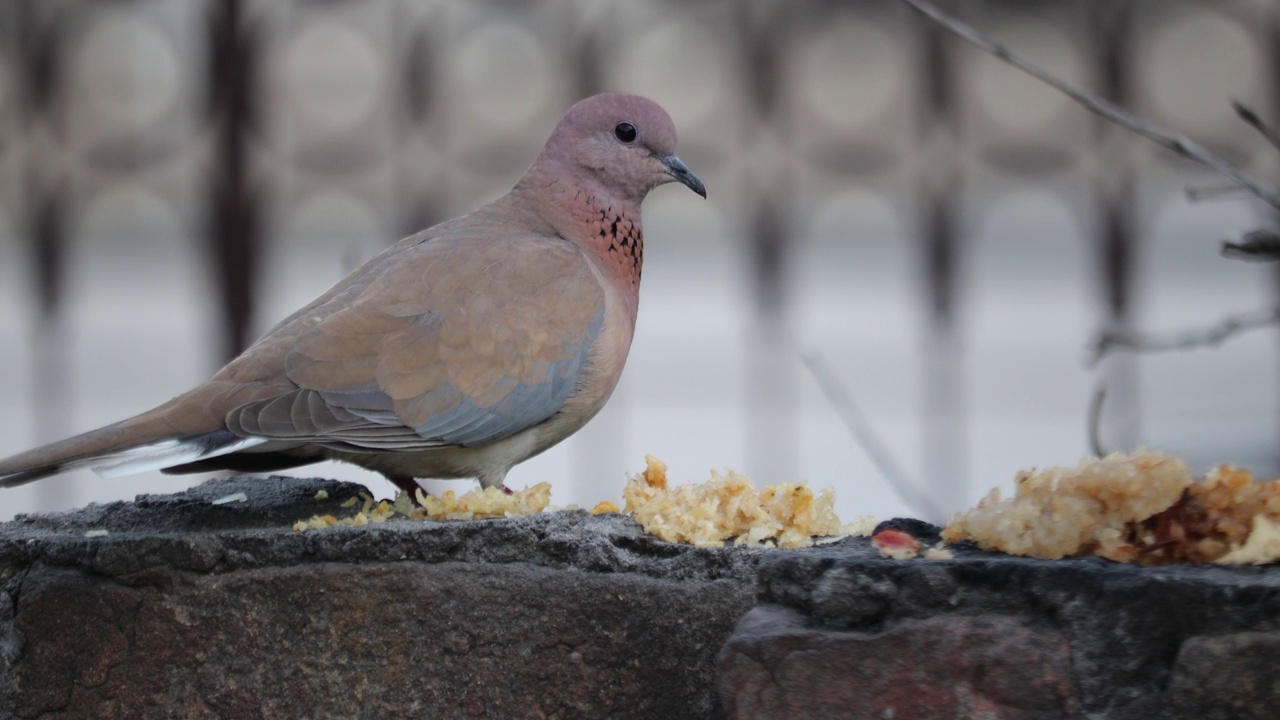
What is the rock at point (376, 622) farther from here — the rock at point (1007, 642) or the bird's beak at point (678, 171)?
the bird's beak at point (678, 171)

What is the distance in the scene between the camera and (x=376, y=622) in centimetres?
213

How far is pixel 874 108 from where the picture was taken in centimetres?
611

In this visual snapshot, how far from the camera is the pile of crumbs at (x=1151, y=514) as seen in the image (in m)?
1.77

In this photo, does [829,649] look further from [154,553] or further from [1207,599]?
[154,553]

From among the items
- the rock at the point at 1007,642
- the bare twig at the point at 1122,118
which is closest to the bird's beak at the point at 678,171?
the bare twig at the point at 1122,118

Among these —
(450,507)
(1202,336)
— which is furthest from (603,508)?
(1202,336)

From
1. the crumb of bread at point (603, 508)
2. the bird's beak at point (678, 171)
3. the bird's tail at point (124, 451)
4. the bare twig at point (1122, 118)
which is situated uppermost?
the bird's beak at point (678, 171)

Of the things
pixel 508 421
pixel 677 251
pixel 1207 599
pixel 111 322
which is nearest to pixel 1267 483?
pixel 1207 599

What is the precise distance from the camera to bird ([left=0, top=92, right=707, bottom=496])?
8.11 feet

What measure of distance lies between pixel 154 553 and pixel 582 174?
4.22ft

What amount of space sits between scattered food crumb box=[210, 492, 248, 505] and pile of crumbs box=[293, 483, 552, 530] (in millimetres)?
177

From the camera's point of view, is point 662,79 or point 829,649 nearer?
point 829,649

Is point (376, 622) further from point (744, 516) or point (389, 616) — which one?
point (744, 516)

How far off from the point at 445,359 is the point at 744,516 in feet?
2.26
